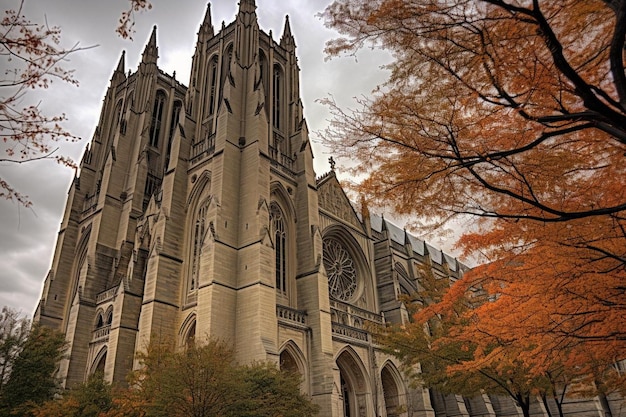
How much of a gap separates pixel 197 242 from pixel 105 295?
22.4 feet

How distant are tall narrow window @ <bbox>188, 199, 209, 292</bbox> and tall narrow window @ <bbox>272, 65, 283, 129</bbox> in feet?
29.8

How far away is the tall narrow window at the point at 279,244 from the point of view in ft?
76.5

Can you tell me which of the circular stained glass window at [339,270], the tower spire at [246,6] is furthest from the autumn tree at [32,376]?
the tower spire at [246,6]

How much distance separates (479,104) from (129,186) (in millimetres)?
30042

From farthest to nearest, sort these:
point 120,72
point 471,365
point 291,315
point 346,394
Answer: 1. point 120,72
2. point 346,394
3. point 291,315
4. point 471,365

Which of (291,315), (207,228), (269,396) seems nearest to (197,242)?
(207,228)

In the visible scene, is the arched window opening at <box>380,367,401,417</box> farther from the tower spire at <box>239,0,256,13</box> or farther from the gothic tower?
the tower spire at <box>239,0,256,13</box>

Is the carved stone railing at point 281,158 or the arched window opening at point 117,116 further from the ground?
the arched window opening at point 117,116

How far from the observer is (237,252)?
21594 millimetres

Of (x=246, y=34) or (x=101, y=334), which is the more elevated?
(x=246, y=34)

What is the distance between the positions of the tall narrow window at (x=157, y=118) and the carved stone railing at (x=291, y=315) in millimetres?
22378

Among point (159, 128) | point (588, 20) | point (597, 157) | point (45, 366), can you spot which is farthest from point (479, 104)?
point (159, 128)

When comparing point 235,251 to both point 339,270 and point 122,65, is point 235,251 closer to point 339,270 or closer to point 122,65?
point 339,270

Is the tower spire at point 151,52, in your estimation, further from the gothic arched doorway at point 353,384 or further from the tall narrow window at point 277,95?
the gothic arched doorway at point 353,384
